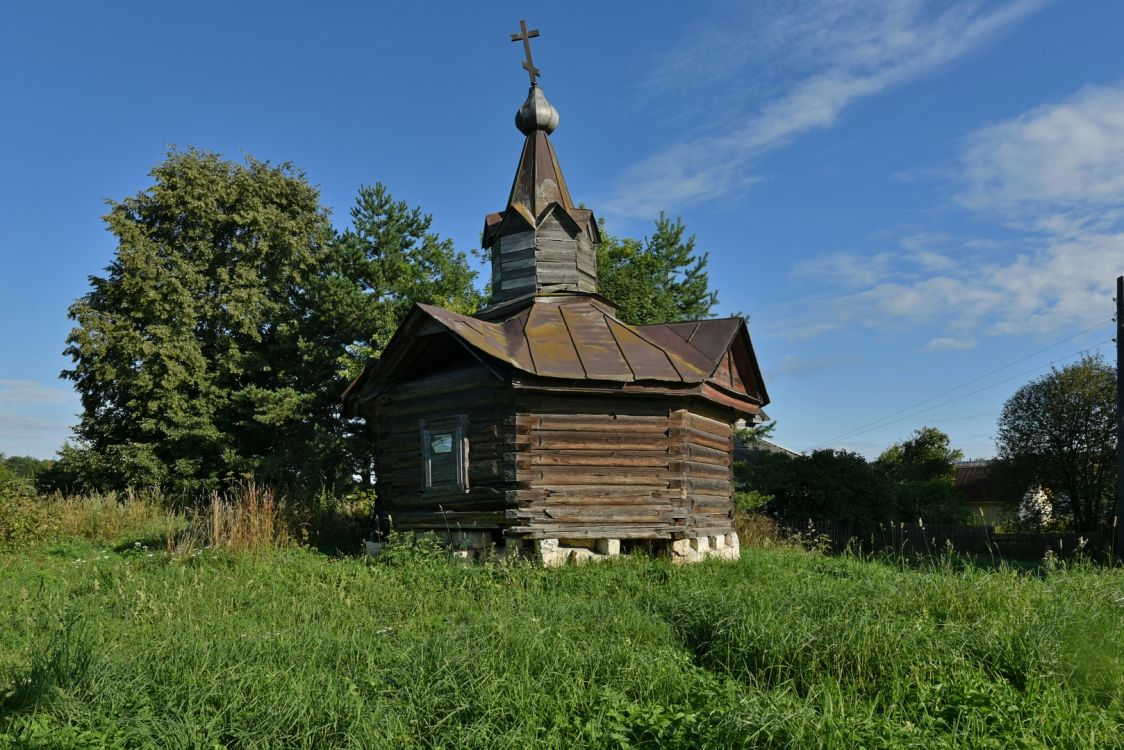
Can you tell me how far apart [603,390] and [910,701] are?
715 cm

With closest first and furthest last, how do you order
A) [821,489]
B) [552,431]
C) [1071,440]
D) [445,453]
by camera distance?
[552,431] < [445,453] < [821,489] < [1071,440]

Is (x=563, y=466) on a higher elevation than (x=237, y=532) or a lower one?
higher

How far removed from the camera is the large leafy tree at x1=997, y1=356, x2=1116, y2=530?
28016 mm

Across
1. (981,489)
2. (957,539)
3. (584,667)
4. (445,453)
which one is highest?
(445,453)

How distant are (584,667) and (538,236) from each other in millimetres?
10331

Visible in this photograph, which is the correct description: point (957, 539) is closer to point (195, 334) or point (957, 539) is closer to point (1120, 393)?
point (1120, 393)

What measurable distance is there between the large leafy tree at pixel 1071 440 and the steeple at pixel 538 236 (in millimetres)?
22414

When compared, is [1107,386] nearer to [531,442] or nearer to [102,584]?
[531,442]

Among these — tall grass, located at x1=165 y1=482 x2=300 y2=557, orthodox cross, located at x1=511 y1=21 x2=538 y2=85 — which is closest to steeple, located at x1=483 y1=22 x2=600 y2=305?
orthodox cross, located at x1=511 y1=21 x2=538 y2=85

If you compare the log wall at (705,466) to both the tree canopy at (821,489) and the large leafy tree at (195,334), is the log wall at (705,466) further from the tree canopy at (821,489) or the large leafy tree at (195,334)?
the large leafy tree at (195,334)

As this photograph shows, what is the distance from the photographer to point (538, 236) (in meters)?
15.0

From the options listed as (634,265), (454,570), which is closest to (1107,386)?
(634,265)

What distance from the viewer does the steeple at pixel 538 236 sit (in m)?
14.9

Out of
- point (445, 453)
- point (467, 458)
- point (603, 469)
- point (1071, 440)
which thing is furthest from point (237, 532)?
point (1071, 440)
